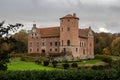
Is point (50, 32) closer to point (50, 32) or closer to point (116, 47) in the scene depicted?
point (50, 32)

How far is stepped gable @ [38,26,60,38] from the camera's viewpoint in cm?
7538

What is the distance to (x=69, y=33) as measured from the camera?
238 feet

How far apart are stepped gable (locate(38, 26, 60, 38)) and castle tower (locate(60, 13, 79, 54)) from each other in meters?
2.82

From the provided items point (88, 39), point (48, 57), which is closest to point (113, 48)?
point (88, 39)

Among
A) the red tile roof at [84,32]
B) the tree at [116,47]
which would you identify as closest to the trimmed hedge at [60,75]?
the red tile roof at [84,32]

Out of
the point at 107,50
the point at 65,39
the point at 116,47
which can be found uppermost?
the point at 65,39

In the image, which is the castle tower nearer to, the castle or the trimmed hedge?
the castle

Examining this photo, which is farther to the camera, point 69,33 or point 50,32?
point 50,32

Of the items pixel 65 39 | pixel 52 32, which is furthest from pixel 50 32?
pixel 65 39

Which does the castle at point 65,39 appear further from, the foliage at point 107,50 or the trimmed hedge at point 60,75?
the trimmed hedge at point 60,75

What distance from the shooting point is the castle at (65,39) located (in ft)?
237

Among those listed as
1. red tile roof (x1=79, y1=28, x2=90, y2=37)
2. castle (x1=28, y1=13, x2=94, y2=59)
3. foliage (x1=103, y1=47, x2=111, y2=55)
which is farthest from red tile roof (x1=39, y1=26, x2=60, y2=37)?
foliage (x1=103, y1=47, x2=111, y2=55)

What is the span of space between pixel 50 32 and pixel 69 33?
18.0 feet

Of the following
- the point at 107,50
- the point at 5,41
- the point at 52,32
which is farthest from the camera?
the point at 107,50
